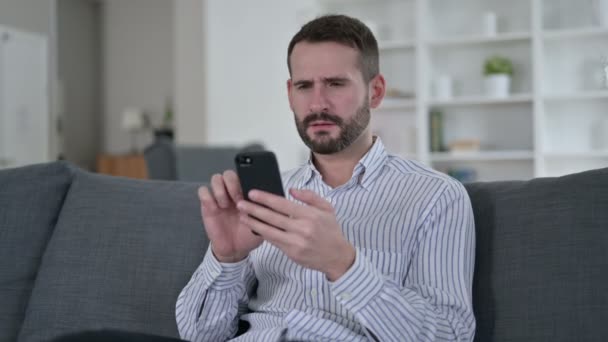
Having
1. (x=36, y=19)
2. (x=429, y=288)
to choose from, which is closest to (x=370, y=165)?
(x=429, y=288)

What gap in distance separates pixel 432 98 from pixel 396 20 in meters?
0.67

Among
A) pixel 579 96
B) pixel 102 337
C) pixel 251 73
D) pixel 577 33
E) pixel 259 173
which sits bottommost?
pixel 102 337

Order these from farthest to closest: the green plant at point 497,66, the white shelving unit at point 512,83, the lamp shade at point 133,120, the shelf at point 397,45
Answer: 1. the lamp shade at point 133,120
2. the shelf at point 397,45
3. the green plant at point 497,66
4. the white shelving unit at point 512,83

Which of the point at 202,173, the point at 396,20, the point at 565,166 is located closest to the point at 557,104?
the point at 565,166

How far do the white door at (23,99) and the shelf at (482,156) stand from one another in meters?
2.79

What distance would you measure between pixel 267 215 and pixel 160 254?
1.89ft

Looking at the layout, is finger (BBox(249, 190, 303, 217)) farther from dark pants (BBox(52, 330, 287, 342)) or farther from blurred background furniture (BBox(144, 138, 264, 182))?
blurred background furniture (BBox(144, 138, 264, 182))

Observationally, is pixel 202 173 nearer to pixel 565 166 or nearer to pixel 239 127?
pixel 239 127

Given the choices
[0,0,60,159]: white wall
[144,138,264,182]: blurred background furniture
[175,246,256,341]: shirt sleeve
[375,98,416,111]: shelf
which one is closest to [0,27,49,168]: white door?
[0,0,60,159]: white wall

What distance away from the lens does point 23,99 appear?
15.9 feet

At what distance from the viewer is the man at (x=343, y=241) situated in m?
1.06

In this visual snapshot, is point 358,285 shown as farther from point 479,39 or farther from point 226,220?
point 479,39

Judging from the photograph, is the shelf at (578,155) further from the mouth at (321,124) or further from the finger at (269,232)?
the finger at (269,232)

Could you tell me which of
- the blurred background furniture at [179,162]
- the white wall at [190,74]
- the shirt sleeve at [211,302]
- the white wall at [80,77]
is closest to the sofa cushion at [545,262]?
the shirt sleeve at [211,302]
